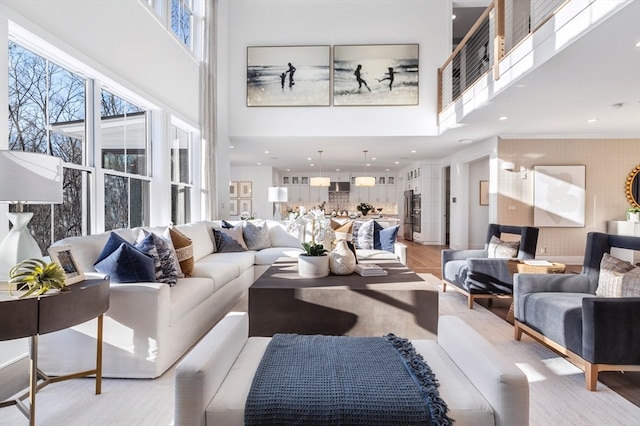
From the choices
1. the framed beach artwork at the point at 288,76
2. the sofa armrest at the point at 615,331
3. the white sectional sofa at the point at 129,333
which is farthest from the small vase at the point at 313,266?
the framed beach artwork at the point at 288,76

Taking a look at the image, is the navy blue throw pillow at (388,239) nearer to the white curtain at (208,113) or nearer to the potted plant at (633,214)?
the white curtain at (208,113)

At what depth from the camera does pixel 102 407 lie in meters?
1.94

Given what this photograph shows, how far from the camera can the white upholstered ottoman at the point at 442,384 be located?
3.71ft

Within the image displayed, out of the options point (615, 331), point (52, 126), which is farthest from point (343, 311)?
point (52, 126)

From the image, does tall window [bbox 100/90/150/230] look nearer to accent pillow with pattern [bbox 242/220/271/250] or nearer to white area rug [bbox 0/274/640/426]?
accent pillow with pattern [bbox 242/220/271/250]

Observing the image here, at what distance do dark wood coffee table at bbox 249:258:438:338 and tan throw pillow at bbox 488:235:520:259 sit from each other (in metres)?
1.89

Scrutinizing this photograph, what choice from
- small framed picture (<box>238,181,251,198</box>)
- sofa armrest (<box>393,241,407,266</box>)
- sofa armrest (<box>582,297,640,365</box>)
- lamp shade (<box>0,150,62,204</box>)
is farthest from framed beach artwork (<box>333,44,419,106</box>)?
lamp shade (<box>0,150,62,204</box>)

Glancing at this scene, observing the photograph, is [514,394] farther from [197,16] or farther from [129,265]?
[197,16]

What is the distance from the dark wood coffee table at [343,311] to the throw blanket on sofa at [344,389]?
101 centimetres

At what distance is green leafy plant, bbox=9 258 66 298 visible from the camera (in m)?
1.65

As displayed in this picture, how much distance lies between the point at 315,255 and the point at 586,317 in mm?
1935

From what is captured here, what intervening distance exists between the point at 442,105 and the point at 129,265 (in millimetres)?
6416

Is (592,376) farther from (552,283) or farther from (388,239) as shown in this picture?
(388,239)

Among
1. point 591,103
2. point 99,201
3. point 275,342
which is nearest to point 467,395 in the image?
point 275,342
